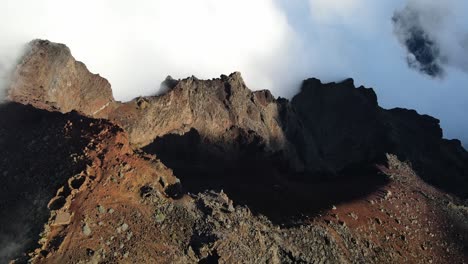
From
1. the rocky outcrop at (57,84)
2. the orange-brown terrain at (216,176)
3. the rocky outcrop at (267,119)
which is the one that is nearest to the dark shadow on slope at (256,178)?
the orange-brown terrain at (216,176)

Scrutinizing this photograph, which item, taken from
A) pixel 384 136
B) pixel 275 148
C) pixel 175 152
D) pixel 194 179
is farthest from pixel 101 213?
pixel 384 136

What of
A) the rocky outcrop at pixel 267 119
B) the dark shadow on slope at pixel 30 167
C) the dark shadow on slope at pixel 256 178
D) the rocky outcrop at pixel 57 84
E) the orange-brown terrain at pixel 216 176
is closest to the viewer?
the dark shadow on slope at pixel 30 167

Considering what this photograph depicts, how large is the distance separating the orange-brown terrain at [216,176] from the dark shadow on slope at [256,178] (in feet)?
0.67

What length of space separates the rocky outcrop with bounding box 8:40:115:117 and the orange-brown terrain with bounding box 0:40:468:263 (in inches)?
6.3

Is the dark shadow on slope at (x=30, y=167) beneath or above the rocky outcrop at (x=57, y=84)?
beneath

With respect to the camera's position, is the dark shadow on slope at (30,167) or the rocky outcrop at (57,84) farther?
the rocky outcrop at (57,84)

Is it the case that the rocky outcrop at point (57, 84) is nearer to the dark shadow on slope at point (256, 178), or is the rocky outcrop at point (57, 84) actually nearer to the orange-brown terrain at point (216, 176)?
the orange-brown terrain at point (216, 176)

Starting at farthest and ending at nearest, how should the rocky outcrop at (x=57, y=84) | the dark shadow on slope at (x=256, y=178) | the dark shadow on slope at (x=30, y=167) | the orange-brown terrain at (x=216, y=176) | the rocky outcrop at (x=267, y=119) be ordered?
the rocky outcrop at (x=267, y=119)
the dark shadow on slope at (x=256, y=178)
the rocky outcrop at (x=57, y=84)
the orange-brown terrain at (x=216, y=176)
the dark shadow on slope at (x=30, y=167)

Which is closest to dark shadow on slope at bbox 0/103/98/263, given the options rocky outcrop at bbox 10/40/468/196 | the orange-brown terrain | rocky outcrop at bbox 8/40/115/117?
the orange-brown terrain

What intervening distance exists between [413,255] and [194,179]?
70.3 feet

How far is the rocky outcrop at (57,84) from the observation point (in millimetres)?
58969

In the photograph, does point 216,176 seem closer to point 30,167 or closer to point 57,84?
point 57,84

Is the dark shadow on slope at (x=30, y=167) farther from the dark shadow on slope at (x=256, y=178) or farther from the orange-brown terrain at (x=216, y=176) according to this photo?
the dark shadow on slope at (x=256, y=178)

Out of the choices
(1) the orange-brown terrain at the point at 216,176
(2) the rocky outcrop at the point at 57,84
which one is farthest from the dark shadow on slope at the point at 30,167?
(2) the rocky outcrop at the point at 57,84
